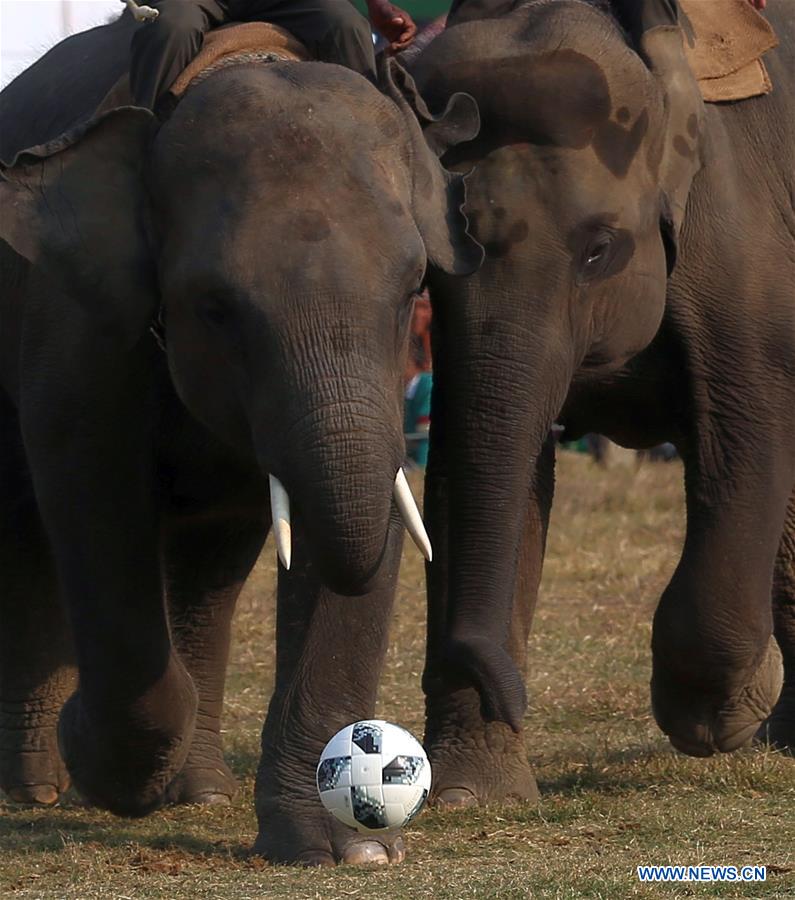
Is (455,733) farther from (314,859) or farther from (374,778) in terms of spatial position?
(374,778)

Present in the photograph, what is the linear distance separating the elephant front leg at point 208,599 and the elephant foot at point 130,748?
2.62ft

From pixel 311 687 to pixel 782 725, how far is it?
6.65ft

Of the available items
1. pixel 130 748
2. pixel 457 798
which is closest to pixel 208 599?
pixel 457 798

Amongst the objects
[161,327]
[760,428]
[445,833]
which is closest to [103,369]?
[161,327]

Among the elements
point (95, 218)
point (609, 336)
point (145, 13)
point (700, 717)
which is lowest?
point (700, 717)

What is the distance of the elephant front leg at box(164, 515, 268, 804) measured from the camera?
21.5 feet

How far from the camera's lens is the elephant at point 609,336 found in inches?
220

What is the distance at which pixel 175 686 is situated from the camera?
551 cm

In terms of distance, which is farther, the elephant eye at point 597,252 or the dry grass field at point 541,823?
the elephant eye at point 597,252

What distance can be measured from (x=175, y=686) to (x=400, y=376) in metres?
1.05

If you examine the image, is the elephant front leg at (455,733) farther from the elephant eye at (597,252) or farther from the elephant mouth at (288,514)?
the elephant mouth at (288,514)

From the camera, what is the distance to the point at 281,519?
15.4 ft

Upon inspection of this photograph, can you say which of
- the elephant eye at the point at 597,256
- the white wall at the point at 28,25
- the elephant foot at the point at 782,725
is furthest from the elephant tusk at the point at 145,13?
the white wall at the point at 28,25

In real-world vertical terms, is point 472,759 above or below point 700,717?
above
